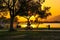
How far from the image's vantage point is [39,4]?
177 ft

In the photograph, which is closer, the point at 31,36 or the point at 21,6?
the point at 31,36

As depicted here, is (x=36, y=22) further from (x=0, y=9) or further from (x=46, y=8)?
(x=0, y=9)

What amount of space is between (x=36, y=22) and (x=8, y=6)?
20399 millimetres

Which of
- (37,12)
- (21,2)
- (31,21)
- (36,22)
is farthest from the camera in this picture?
(36,22)

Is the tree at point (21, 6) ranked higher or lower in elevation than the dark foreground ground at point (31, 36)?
higher

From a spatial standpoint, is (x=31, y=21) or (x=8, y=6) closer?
(x=8, y=6)

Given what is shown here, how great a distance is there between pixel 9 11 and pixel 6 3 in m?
2.41

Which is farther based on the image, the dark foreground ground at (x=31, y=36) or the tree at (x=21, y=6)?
the tree at (x=21, y=6)

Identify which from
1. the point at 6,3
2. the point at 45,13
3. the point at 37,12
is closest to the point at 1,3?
the point at 6,3

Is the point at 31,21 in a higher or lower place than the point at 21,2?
lower

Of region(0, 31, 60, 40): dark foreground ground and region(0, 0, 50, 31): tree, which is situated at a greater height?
region(0, 0, 50, 31): tree

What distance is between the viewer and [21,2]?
5153 cm

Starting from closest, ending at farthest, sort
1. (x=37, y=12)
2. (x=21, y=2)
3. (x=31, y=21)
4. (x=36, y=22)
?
(x=21, y=2) → (x=37, y=12) → (x=31, y=21) → (x=36, y=22)

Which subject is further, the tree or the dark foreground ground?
the tree
